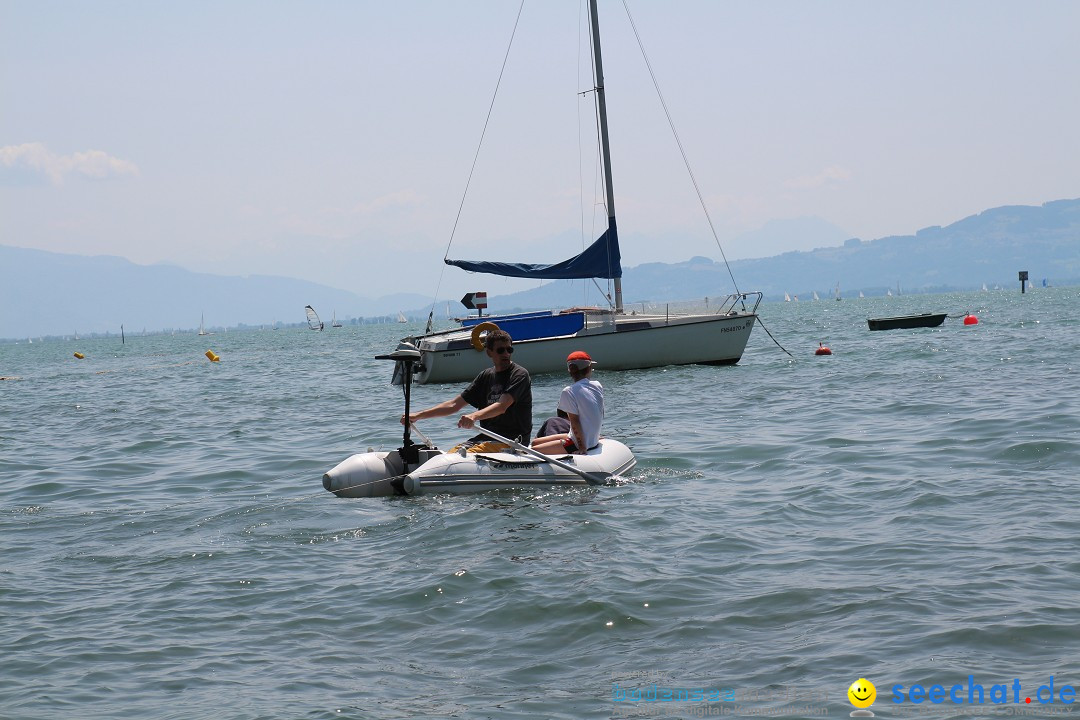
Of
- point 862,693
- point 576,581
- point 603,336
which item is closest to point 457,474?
point 576,581

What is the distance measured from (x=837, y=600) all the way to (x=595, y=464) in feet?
15.3

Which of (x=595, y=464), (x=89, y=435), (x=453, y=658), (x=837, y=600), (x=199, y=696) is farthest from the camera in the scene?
(x=89, y=435)

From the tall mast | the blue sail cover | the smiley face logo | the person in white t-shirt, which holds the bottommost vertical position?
the smiley face logo

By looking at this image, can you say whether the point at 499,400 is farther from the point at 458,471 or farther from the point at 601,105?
the point at 601,105

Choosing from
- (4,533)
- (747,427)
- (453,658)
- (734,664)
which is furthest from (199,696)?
(747,427)

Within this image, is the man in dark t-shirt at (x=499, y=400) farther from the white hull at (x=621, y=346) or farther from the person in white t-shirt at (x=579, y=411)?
the white hull at (x=621, y=346)

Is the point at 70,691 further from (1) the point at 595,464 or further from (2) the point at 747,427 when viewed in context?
(2) the point at 747,427

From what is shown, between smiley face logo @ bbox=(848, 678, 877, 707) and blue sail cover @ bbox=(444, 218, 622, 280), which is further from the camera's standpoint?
blue sail cover @ bbox=(444, 218, 622, 280)

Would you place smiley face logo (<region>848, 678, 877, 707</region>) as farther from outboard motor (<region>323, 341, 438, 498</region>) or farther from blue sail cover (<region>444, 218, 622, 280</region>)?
blue sail cover (<region>444, 218, 622, 280</region>)

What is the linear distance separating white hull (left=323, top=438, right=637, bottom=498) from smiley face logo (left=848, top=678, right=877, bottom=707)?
5.76 m

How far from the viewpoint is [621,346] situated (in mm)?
26156

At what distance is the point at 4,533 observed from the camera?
1042cm

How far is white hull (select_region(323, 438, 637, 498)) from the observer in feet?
35.6

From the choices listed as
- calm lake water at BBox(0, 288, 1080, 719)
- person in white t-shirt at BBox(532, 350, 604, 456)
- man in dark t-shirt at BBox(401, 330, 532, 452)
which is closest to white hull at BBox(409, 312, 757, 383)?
calm lake water at BBox(0, 288, 1080, 719)
